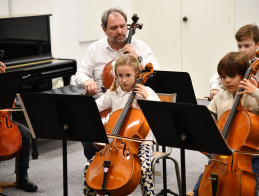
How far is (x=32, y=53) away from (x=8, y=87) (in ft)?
7.29

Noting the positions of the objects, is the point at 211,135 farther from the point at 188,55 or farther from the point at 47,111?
the point at 188,55

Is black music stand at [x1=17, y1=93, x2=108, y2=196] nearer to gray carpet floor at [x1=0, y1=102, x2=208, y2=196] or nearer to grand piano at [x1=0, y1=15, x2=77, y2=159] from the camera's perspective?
gray carpet floor at [x1=0, y1=102, x2=208, y2=196]

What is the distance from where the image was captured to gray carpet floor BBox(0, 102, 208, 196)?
12.0 ft

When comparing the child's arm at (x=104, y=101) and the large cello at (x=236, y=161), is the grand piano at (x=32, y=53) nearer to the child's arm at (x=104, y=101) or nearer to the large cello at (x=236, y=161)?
the child's arm at (x=104, y=101)

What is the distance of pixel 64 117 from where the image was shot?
2.49 metres

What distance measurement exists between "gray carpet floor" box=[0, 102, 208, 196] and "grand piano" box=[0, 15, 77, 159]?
1.56 ft

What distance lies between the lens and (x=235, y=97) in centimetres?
258

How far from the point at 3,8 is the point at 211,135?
3747 millimetres

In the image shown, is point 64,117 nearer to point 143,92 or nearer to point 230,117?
point 143,92

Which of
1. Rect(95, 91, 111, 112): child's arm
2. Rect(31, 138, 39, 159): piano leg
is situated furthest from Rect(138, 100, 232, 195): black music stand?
Rect(31, 138, 39, 159): piano leg

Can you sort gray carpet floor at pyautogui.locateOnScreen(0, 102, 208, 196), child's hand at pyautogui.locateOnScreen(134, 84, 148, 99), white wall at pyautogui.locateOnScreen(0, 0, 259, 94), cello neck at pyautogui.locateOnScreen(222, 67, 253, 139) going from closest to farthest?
cello neck at pyautogui.locateOnScreen(222, 67, 253, 139) < child's hand at pyautogui.locateOnScreen(134, 84, 148, 99) < gray carpet floor at pyautogui.locateOnScreen(0, 102, 208, 196) < white wall at pyautogui.locateOnScreen(0, 0, 259, 94)

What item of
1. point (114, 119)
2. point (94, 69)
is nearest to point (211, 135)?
point (114, 119)

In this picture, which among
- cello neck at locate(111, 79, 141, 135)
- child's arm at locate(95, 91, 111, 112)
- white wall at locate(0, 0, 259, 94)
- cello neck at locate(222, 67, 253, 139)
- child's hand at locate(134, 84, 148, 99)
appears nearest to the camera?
cello neck at locate(222, 67, 253, 139)

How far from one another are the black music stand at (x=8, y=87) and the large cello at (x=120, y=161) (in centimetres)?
69
